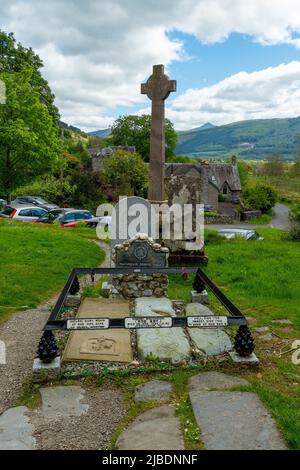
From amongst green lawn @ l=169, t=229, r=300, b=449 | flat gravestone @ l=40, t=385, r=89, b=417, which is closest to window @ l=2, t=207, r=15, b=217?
green lawn @ l=169, t=229, r=300, b=449

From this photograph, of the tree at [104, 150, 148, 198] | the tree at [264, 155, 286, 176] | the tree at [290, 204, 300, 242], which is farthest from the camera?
the tree at [264, 155, 286, 176]

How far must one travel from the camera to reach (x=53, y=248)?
16188 millimetres

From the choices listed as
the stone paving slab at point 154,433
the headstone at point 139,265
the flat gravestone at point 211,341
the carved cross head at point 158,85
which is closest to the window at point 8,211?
the carved cross head at point 158,85

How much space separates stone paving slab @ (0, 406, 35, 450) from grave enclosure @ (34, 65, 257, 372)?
94 centimetres

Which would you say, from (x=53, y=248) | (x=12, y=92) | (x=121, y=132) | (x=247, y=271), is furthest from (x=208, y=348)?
(x=121, y=132)

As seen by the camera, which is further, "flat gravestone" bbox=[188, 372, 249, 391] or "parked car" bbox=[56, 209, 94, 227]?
"parked car" bbox=[56, 209, 94, 227]

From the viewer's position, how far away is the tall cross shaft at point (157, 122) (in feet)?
47.7

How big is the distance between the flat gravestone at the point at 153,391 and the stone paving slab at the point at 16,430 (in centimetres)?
141

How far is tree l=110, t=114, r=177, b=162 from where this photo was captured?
73375 millimetres

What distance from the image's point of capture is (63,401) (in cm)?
530

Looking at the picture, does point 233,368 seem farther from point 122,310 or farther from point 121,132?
point 121,132

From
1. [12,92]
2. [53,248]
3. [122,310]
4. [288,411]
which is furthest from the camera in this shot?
[12,92]

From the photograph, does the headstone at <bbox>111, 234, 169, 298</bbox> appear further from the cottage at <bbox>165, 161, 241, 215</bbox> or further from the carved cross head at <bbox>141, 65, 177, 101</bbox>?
the cottage at <bbox>165, 161, 241, 215</bbox>

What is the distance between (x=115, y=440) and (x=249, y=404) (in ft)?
5.49
